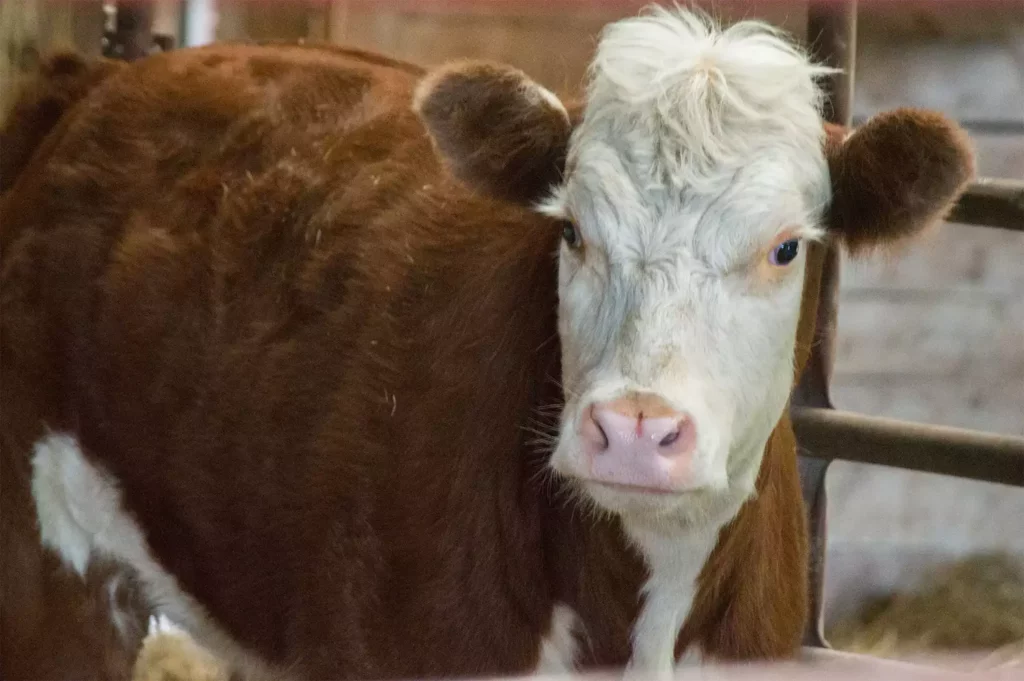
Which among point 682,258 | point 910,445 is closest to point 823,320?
point 910,445

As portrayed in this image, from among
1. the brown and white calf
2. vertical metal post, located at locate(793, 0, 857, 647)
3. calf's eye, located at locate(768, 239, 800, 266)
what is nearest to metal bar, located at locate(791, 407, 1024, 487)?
vertical metal post, located at locate(793, 0, 857, 647)

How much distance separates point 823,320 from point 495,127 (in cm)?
113

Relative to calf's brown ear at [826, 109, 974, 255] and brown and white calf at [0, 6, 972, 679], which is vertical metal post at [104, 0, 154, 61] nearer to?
brown and white calf at [0, 6, 972, 679]

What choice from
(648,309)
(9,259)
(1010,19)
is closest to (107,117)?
(9,259)

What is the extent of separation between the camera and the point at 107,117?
214cm

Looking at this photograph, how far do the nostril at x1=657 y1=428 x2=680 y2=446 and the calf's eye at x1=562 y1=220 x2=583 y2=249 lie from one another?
1.09 feet

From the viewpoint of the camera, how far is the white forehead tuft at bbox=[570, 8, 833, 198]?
4.56 ft

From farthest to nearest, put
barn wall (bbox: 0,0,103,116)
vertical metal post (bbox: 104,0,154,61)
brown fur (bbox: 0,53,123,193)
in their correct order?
vertical metal post (bbox: 104,0,154,61), brown fur (bbox: 0,53,123,193), barn wall (bbox: 0,0,103,116)

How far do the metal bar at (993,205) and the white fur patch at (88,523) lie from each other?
1.58m

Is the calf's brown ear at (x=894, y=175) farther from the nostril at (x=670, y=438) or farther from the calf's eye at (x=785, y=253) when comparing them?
the nostril at (x=670, y=438)

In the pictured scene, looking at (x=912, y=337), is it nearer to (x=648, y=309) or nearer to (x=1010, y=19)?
(x=1010, y=19)

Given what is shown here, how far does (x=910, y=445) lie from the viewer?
7.41 feet

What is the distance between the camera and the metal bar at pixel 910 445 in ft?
7.16

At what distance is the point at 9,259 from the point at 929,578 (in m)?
2.37
